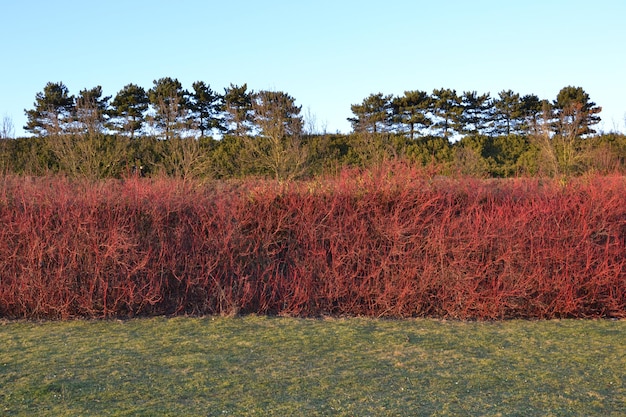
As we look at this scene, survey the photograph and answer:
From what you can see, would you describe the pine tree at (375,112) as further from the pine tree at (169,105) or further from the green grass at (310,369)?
the green grass at (310,369)

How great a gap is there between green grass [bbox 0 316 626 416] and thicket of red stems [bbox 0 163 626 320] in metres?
0.55

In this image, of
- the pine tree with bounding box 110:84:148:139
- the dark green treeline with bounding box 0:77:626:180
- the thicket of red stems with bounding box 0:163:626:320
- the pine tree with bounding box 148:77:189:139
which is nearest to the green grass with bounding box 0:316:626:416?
the thicket of red stems with bounding box 0:163:626:320

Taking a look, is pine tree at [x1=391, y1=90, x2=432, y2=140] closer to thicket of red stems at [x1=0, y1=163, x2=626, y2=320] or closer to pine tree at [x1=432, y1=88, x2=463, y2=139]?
pine tree at [x1=432, y1=88, x2=463, y2=139]

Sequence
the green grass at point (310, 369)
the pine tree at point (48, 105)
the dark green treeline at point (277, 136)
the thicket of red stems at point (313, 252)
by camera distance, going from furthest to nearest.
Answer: the pine tree at point (48, 105)
the dark green treeline at point (277, 136)
the thicket of red stems at point (313, 252)
the green grass at point (310, 369)

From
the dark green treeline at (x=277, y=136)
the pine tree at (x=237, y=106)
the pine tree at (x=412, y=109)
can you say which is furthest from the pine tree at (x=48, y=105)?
the pine tree at (x=412, y=109)

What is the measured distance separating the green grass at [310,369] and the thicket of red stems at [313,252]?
55cm

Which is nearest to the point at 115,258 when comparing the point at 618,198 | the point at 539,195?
the point at 539,195

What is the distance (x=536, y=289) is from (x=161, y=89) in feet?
64.6

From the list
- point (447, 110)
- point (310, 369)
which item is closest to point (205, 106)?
point (447, 110)

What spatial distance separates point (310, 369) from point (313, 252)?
2940 mm

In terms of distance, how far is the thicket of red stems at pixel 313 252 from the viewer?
7379mm

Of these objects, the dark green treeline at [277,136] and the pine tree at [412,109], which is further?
the pine tree at [412,109]

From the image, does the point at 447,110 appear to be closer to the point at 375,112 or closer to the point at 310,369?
the point at 375,112

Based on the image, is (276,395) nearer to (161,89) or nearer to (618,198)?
(618,198)
